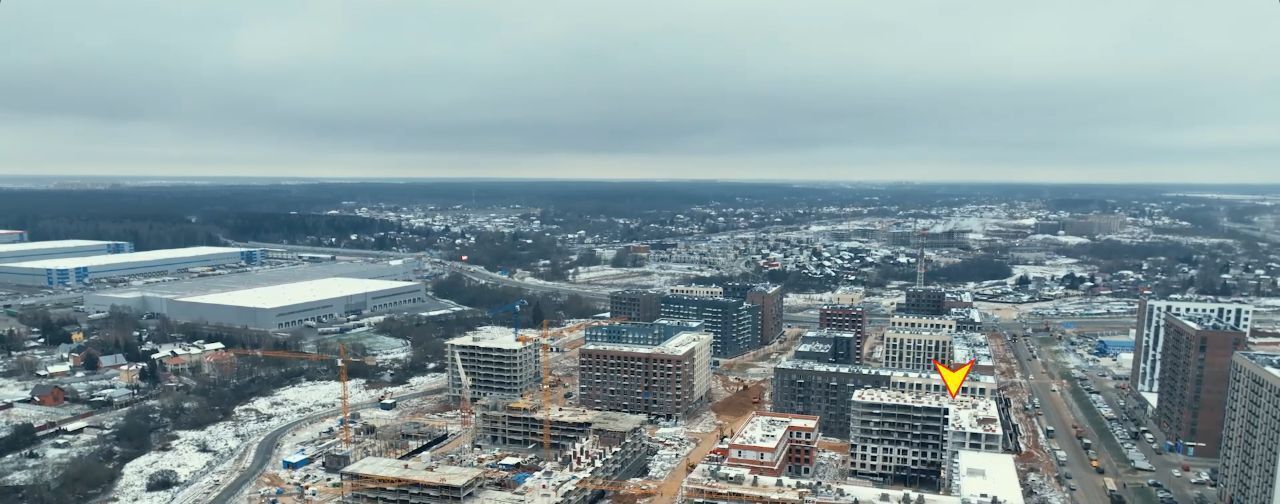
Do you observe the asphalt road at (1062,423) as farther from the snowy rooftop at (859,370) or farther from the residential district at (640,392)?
the snowy rooftop at (859,370)

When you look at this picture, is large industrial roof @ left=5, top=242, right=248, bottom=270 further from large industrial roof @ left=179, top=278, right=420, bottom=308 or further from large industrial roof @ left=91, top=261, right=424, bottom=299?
large industrial roof @ left=179, top=278, right=420, bottom=308

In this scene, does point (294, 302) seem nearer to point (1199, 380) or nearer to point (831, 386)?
point (831, 386)

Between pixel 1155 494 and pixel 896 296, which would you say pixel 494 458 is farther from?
pixel 896 296

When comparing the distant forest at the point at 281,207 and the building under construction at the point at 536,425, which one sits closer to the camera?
the building under construction at the point at 536,425

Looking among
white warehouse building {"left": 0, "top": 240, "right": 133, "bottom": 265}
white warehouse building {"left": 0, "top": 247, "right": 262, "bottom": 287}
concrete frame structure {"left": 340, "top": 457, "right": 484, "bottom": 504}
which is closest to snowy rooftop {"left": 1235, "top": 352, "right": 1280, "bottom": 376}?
concrete frame structure {"left": 340, "top": 457, "right": 484, "bottom": 504}

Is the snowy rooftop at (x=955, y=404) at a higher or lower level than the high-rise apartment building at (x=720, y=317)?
higher

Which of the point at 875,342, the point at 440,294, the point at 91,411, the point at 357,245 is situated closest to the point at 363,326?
the point at 440,294

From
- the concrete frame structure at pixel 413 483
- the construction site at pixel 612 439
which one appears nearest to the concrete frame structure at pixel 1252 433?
the construction site at pixel 612 439
